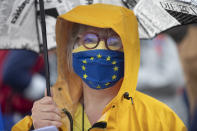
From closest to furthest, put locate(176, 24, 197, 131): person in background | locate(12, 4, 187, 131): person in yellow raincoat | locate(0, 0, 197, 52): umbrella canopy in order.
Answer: locate(12, 4, 187, 131): person in yellow raincoat, locate(0, 0, 197, 52): umbrella canopy, locate(176, 24, 197, 131): person in background

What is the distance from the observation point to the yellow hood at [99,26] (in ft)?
6.73

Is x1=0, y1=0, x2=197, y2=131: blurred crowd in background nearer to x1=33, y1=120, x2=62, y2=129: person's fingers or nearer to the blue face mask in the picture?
the blue face mask

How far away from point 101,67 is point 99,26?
322mm

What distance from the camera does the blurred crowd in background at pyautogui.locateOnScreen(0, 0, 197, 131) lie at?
2.59m

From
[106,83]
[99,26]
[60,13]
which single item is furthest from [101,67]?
[60,13]

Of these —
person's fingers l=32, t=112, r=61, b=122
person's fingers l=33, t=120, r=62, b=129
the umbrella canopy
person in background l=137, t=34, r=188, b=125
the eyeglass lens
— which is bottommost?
person's fingers l=33, t=120, r=62, b=129

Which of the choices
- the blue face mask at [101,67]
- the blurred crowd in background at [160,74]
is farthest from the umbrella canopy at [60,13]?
the blue face mask at [101,67]

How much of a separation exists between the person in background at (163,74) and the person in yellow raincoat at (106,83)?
399mm

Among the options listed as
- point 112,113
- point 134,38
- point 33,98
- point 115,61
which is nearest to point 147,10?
point 134,38

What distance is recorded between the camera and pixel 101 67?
207 cm

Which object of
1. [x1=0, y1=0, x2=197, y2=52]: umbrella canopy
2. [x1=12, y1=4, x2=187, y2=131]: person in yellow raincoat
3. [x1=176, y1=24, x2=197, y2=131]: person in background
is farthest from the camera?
[x1=176, y1=24, x2=197, y2=131]: person in background

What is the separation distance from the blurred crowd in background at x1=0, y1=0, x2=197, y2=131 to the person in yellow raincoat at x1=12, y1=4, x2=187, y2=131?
440 millimetres

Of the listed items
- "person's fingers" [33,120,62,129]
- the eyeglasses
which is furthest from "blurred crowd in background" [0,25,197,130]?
"person's fingers" [33,120,62,129]

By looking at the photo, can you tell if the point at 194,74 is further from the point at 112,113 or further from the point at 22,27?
the point at 22,27
